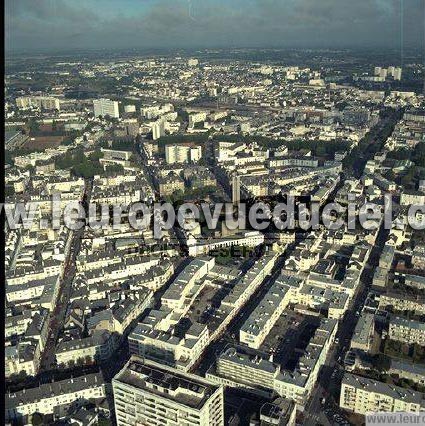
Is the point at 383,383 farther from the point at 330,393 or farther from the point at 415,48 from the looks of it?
the point at 415,48

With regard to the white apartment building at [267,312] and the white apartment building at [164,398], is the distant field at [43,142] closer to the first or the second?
the white apartment building at [267,312]

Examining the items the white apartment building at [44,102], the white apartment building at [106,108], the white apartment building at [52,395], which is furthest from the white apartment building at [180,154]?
the white apartment building at [52,395]

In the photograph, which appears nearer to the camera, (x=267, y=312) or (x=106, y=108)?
(x=267, y=312)

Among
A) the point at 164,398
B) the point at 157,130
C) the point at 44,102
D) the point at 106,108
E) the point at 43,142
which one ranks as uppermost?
the point at 44,102

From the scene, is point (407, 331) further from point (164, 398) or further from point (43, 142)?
point (43, 142)

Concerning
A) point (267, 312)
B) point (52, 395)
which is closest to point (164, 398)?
point (52, 395)

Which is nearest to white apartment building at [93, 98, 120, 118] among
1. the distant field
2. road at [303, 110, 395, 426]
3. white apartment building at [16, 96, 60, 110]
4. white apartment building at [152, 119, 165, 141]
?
white apartment building at [16, 96, 60, 110]

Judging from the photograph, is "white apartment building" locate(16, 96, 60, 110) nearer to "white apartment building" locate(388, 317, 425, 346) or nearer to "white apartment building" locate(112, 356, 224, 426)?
"white apartment building" locate(388, 317, 425, 346)
